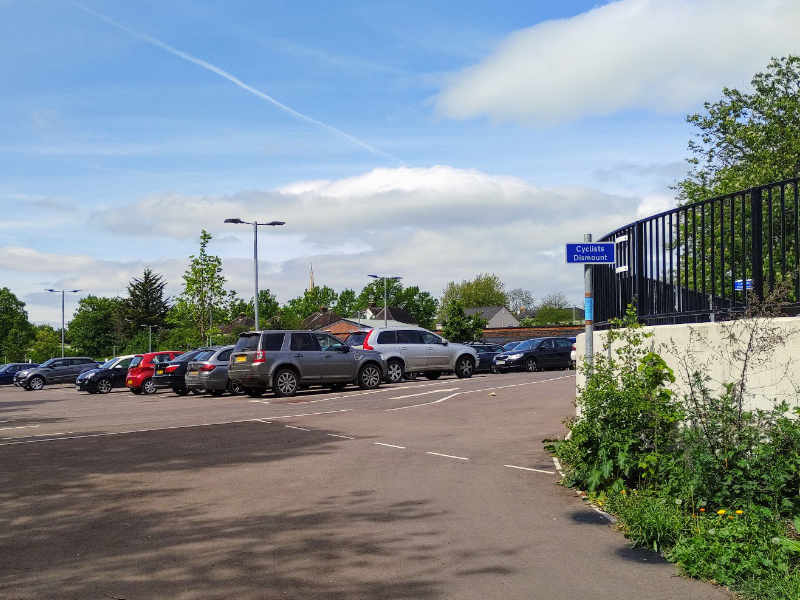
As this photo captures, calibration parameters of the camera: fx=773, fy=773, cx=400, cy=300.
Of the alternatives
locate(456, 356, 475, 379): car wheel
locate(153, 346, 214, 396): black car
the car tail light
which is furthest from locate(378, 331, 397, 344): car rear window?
locate(153, 346, 214, 396): black car

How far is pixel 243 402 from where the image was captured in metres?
21.1

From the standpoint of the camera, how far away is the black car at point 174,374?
2867 cm

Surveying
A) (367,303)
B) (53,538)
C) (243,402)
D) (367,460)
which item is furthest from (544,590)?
(367,303)

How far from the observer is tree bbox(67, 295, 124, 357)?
113m

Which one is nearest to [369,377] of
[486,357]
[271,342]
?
[271,342]

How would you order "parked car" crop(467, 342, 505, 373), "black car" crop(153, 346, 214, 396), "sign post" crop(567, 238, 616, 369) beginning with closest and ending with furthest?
1. "sign post" crop(567, 238, 616, 369)
2. "black car" crop(153, 346, 214, 396)
3. "parked car" crop(467, 342, 505, 373)

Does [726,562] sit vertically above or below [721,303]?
below

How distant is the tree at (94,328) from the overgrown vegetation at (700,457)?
359 feet

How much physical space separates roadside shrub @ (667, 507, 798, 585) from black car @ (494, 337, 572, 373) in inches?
1175

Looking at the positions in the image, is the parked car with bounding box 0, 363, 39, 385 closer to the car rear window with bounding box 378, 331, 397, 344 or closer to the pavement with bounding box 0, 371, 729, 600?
the car rear window with bounding box 378, 331, 397, 344

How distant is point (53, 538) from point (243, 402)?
48.7 ft

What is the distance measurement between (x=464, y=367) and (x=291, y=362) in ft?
31.1

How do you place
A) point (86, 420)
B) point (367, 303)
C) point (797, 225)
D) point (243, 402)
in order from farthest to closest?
point (367, 303) → point (243, 402) → point (86, 420) → point (797, 225)

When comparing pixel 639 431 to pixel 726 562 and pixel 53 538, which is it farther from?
pixel 53 538
